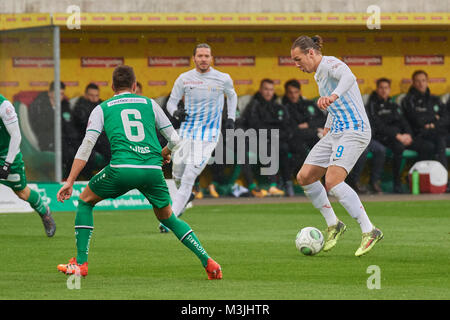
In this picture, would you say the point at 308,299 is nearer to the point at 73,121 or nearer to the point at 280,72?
the point at 73,121

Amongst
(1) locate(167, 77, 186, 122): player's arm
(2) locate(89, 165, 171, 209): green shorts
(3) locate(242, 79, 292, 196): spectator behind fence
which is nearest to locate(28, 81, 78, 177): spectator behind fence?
(3) locate(242, 79, 292, 196): spectator behind fence

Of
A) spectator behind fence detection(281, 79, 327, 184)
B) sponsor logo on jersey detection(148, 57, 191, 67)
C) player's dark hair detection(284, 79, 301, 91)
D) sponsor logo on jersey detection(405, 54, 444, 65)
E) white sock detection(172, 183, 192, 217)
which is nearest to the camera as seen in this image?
white sock detection(172, 183, 192, 217)

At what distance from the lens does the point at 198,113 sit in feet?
46.6

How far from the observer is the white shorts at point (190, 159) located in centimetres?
1367

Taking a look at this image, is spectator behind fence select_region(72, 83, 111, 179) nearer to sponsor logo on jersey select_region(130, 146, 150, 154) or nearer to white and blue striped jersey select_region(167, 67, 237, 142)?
white and blue striped jersey select_region(167, 67, 237, 142)

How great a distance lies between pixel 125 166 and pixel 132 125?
0.34 m

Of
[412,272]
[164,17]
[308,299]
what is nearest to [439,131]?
[164,17]

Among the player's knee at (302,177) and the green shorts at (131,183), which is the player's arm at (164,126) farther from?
the player's knee at (302,177)

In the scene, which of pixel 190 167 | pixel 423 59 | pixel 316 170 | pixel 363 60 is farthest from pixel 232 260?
pixel 423 59

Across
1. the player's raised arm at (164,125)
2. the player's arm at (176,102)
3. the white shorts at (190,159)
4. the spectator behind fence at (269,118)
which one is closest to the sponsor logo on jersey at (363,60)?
the spectator behind fence at (269,118)

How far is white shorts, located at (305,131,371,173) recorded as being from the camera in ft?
35.1

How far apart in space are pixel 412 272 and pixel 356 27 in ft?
38.1

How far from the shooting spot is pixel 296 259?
1032 cm

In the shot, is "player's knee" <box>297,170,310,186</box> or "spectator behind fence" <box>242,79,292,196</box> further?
"spectator behind fence" <box>242,79,292,196</box>
